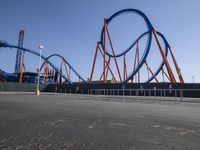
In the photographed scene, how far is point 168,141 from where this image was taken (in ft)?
9.60

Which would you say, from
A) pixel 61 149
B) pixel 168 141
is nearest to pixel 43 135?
pixel 61 149

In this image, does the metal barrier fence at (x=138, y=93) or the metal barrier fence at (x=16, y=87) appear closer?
the metal barrier fence at (x=138, y=93)

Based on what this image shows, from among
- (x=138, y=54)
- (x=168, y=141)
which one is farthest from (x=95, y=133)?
(x=138, y=54)

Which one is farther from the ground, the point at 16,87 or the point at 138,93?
the point at 16,87

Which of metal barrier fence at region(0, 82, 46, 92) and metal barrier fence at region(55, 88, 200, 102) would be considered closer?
metal barrier fence at region(55, 88, 200, 102)

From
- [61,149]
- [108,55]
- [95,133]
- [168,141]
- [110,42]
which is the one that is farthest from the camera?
[108,55]

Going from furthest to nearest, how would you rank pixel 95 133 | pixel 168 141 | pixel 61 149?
pixel 95 133
pixel 168 141
pixel 61 149

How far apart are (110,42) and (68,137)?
36807 millimetres

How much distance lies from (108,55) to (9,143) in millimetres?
40355

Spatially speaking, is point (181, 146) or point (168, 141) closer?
point (181, 146)

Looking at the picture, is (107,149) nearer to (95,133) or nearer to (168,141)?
(95,133)

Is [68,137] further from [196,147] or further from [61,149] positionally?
[196,147]

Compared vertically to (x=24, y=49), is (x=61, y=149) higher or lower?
lower

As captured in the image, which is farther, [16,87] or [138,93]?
[16,87]
